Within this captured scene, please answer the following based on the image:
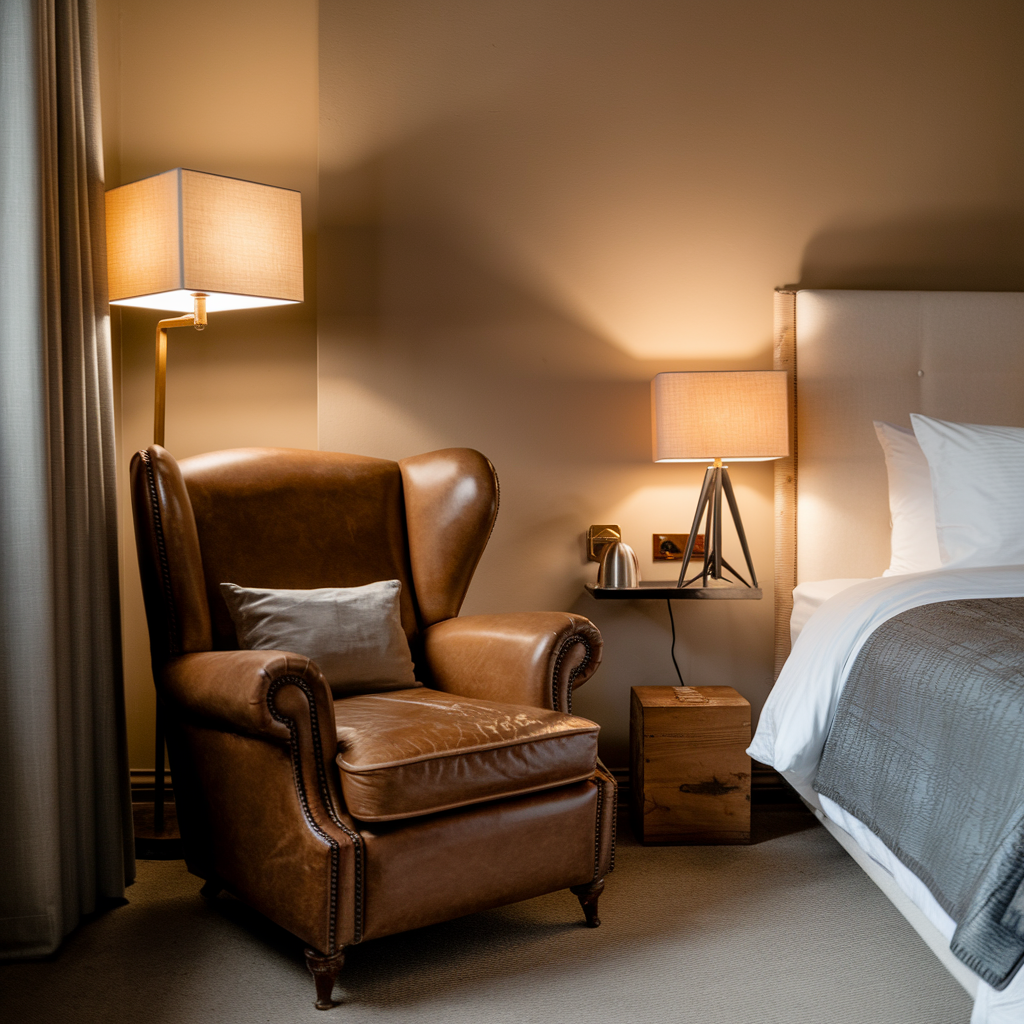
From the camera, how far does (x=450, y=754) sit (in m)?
1.75

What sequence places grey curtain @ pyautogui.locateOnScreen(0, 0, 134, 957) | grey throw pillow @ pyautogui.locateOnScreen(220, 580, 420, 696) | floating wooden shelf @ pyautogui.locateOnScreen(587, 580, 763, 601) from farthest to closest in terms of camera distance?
floating wooden shelf @ pyautogui.locateOnScreen(587, 580, 763, 601) < grey throw pillow @ pyautogui.locateOnScreen(220, 580, 420, 696) < grey curtain @ pyautogui.locateOnScreen(0, 0, 134, 957)

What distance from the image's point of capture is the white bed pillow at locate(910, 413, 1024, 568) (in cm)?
223

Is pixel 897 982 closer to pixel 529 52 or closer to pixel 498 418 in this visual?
pixel 498 418

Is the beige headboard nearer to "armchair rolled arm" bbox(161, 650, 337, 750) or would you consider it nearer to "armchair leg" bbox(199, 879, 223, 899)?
"armchair rolled arm" bbox(161, 650, 337, 750)

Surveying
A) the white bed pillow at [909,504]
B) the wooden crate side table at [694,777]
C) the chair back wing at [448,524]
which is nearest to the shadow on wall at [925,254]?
the white bed pillow at [909,504]

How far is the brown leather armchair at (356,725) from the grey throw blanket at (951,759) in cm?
56

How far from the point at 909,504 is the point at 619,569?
0.86m

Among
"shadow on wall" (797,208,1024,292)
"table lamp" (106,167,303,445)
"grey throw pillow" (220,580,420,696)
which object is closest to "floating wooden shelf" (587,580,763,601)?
"grey throw pillow" (220,580,420,696)

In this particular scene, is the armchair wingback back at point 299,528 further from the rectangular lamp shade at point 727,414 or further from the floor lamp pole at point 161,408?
the rectangular lamp shade at point 727,414

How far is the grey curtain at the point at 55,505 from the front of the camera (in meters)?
1.82

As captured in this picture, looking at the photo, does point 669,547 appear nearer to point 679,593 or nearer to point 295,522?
point 679,593

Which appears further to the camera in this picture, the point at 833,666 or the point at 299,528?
the point at 299,528

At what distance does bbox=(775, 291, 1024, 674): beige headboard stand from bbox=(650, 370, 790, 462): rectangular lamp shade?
0.96ft

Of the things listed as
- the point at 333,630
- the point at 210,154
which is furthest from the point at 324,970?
the point at 210,154
